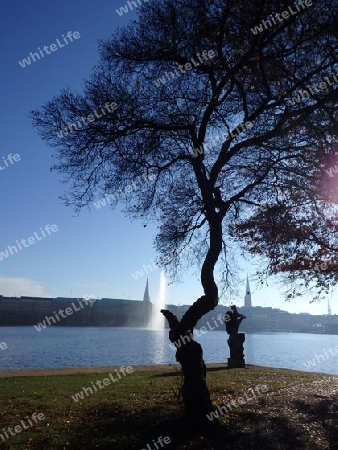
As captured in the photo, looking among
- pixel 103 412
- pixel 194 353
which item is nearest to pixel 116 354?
pixel 103 412

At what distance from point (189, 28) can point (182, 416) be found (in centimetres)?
983

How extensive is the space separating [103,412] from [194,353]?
281cm

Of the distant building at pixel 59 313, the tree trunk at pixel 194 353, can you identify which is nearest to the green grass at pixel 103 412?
the tree trunk at pixel 194 353

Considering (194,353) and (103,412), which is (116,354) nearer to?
(103,412)

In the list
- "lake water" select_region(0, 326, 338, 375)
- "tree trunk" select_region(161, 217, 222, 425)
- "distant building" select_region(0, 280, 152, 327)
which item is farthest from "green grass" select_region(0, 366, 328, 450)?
"distant building" select_region(0, 280, 152, 327)

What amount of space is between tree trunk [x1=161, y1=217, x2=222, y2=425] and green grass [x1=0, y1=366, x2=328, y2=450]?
553 millimetres

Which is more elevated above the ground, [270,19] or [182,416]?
[270,19]

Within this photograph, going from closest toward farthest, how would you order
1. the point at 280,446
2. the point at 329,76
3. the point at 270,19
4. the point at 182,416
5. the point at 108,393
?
the point at 280,446, the point at 182,416, the point at 270,19, the point at 329,76, the point at 108,393

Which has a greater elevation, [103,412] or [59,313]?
[103,412]

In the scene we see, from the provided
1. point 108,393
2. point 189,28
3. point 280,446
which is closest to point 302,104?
point 189,28

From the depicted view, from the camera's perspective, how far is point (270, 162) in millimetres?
12039

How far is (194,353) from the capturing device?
9188 mm

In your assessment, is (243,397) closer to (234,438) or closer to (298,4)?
(234,438)

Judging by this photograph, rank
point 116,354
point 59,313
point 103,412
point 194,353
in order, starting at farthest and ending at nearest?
point 59,313 → point 116,354 → point 103,412 → point 194,353
